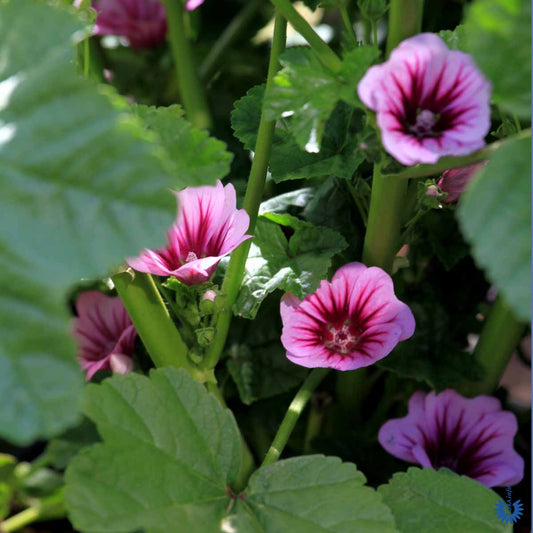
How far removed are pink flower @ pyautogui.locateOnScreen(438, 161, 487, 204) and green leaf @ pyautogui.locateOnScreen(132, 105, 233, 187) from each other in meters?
0.24

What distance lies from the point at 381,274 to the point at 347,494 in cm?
18

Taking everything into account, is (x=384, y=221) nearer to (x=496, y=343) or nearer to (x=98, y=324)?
(x=496, y=343)

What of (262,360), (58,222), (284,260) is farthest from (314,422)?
(58,222)

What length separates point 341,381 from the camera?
0.81m

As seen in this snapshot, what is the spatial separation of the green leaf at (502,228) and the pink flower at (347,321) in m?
0.27

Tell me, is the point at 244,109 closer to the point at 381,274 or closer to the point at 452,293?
the point at 381,274

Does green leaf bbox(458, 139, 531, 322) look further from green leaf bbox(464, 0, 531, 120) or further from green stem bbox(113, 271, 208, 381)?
green stem bbox(113, 271, 208, 381)

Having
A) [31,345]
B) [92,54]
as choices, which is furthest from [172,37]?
[31,345]

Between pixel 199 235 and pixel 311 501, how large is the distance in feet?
0.76

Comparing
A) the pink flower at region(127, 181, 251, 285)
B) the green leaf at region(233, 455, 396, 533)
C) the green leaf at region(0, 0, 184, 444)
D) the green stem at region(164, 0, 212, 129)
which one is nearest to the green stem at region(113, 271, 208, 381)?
the pink flower at region(127, 181, 251, 285)

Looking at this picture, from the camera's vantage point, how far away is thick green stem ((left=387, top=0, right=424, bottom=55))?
1.81ft

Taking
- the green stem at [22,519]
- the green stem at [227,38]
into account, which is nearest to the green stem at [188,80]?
the green stem at [227,38]

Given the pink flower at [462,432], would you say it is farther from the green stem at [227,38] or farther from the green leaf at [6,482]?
the green stem at [227,38]

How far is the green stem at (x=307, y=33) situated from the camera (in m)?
0.55
